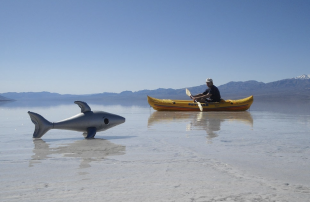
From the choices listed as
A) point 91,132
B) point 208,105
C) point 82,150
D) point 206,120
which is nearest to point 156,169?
point 82,150

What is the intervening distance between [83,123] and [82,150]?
1.52m

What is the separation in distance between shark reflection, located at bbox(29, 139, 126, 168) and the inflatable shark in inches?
14.3

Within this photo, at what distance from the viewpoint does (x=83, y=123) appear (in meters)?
7.45

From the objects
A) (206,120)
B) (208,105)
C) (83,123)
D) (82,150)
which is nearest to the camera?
(82,150)

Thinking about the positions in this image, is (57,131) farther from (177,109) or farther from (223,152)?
(177,109)

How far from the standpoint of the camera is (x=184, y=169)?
14.7 ft

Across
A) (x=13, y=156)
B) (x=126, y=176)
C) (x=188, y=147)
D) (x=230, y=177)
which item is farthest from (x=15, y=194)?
(x=188, y=147)

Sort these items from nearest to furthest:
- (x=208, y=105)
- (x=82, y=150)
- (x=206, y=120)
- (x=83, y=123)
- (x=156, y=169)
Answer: (x=156, y=169)
(x=82, y=150)
(x=83, y=123)
(x=206, y=120)
(x=208, y=105)

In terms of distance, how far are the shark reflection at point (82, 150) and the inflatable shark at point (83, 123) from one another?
14.3 inches

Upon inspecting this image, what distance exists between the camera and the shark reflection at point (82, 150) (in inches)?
208

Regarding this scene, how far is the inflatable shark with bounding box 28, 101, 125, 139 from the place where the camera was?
7219 mm

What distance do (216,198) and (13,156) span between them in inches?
163

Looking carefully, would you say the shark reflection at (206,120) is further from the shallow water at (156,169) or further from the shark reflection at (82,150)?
the shark reflection at (82,150)

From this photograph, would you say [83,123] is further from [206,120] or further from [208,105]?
[208,105]
